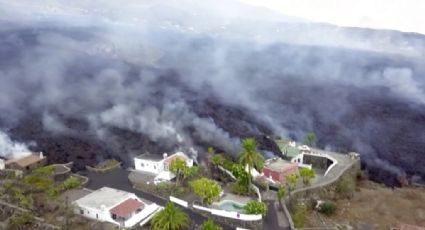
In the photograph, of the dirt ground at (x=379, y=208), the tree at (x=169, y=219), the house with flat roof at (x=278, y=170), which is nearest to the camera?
the tree at (x=169, y=219)

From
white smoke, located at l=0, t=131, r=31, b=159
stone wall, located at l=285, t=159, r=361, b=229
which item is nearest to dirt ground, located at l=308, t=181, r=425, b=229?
stone wall, located at l=285, t=159, r=361, b=229

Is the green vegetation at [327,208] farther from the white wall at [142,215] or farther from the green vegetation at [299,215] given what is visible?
the white wall at [142,215]

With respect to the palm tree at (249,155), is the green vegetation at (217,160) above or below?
below

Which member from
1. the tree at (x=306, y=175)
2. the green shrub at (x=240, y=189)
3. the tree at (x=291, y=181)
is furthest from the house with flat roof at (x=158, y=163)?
the tree at (x=306, y=175)

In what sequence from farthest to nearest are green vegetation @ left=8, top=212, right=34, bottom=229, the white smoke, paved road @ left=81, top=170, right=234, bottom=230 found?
1. the white smoke
2. paved road @ left=81, top=170, right=234, bottom=230
3. green vegetation @ left=8, top=212, right=34, bottom=229

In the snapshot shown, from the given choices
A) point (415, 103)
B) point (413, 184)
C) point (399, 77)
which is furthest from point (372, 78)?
→ point (413, 184)

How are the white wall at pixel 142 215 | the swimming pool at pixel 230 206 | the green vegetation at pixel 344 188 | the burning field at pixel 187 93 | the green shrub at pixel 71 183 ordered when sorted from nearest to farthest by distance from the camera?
the white wall at pixel 142 215
the swimming pool at pixel 230 206
the green shrub at pixel 71 183
the green vegetation at pixel 344 188
the burning field at pixel 187 93

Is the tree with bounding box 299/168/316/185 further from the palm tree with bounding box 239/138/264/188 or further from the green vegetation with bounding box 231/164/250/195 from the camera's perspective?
the green vegetation with bounding box 231/164/250/195
